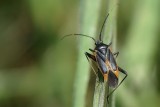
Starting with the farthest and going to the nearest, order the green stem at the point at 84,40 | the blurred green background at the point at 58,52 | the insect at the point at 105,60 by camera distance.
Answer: the blurred green background at the point at 58,52
the insect at the point at 105,60
the green stem at the point at 84,40

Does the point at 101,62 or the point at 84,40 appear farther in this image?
the point at 101,62

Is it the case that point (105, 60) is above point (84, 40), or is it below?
above

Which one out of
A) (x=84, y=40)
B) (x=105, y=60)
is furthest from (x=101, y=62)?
(x=84, y=40)

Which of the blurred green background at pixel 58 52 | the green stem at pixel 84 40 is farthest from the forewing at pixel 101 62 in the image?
the green stem at pixel 84 40

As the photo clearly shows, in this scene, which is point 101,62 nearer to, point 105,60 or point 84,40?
point 105,60

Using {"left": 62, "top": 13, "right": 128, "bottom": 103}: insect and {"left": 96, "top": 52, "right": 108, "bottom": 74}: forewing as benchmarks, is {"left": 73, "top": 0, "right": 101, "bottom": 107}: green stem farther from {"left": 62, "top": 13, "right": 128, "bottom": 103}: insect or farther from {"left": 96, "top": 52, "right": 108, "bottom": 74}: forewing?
{"left": 96, "top": 52, "right": 108, "bottom": 74}: forewing

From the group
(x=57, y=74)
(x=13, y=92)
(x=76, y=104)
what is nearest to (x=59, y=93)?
(x=57, y=74)

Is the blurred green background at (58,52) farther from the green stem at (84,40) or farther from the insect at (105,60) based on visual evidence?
the green stem at (84,40)

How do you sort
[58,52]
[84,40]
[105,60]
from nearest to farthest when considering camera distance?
[84,40], [105,60], [58,52]
